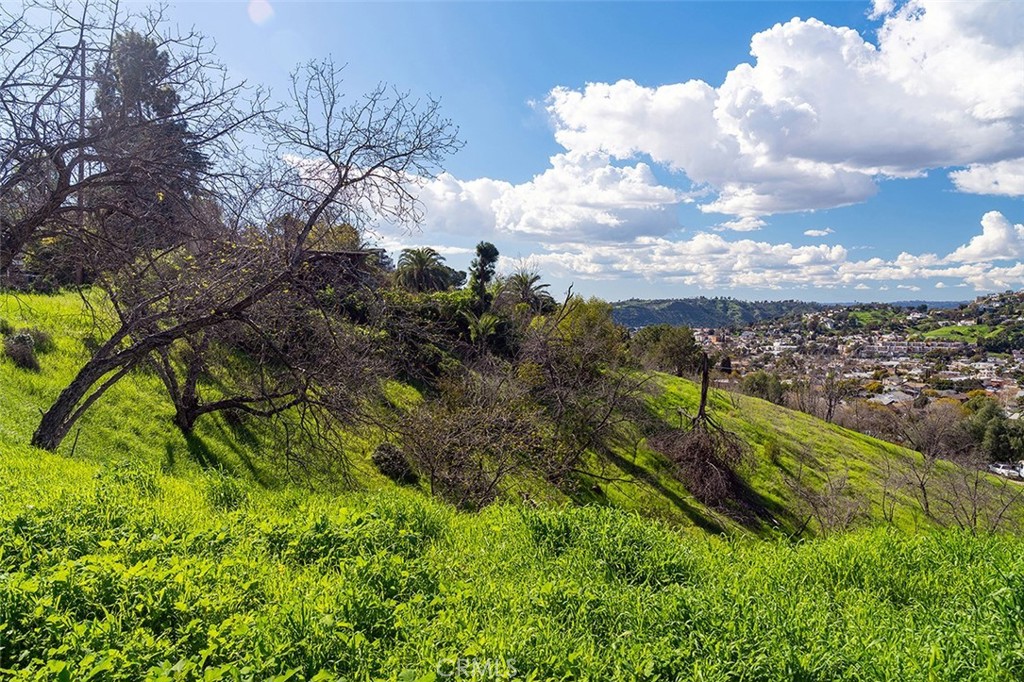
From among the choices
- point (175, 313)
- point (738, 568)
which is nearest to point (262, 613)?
point (738, 568)

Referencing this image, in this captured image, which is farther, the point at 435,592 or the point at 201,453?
the point at 201,453

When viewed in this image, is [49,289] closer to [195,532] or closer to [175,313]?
[175,313]

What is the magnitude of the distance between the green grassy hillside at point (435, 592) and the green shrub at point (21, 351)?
1889mm

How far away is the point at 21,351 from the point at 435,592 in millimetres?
10099

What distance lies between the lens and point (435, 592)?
425cm

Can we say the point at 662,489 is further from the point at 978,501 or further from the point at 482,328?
the point at 978,501

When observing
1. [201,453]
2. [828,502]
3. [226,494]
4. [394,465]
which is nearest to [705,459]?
[828,502]

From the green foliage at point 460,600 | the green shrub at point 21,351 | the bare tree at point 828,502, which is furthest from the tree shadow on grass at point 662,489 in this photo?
the green shrub at point 21,351

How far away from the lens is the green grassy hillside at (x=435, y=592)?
3.03 meters

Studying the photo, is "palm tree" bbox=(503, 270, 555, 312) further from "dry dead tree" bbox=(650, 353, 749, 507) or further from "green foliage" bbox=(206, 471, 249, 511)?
"green foliage" bbox=(206, 471, 249, 511)

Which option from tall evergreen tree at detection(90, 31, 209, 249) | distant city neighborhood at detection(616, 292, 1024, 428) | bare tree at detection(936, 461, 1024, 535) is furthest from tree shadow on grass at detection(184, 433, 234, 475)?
distant city neighborhood at detection(616, 292, 1024, 428)

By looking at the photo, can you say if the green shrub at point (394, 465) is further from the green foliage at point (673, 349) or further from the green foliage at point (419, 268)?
the green foliage at point (673, 349)

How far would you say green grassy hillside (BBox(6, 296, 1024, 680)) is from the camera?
3029mm

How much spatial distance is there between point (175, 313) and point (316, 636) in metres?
5.60
